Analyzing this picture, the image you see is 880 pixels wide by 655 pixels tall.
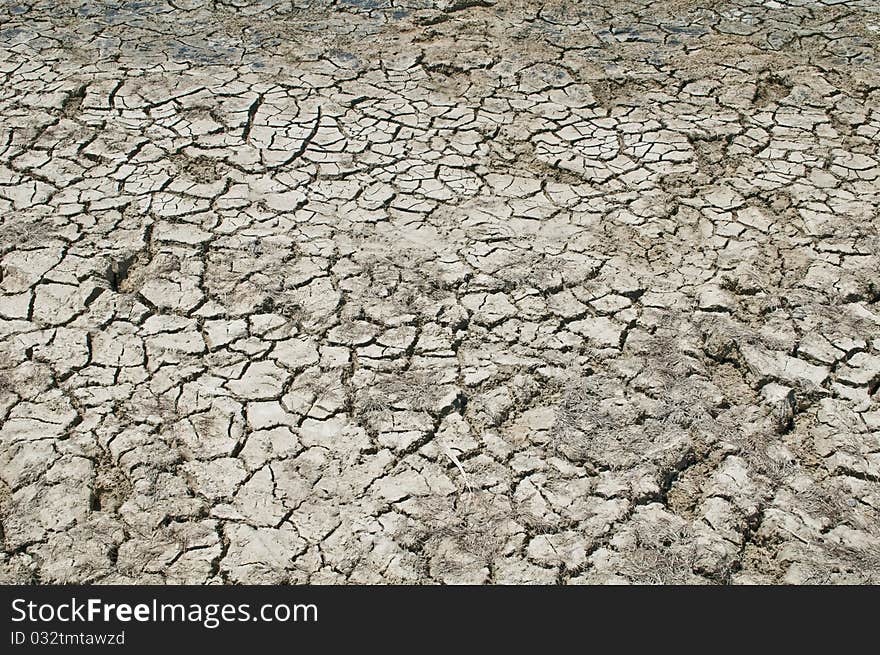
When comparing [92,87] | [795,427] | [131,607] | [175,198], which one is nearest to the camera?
[131,607]

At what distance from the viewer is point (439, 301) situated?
11.2ft

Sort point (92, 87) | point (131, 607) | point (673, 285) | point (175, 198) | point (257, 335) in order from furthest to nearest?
point (92, 87)
point (175, 198)
point (673, 285)
point (257, 335)
point (131, 607)

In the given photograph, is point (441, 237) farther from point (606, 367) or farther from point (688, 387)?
point (688, 387)

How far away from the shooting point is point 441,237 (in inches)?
146

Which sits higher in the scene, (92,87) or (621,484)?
(92,87)

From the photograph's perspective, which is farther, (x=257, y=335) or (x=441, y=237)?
(x=441, y=237)

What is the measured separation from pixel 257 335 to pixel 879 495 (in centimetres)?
196

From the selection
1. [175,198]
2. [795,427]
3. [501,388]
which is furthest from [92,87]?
[795,427]

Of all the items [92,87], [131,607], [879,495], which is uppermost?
[92,87]

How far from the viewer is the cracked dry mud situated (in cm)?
269

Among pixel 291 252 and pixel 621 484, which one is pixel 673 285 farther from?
pixel 291 252

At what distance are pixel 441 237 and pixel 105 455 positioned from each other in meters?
1.48

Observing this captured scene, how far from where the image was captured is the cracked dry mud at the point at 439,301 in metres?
2.69

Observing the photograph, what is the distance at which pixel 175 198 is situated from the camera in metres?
3.88
